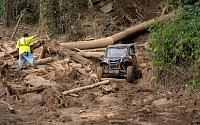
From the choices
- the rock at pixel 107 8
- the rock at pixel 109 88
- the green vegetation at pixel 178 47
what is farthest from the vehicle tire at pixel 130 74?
the rock at pixel 107 8

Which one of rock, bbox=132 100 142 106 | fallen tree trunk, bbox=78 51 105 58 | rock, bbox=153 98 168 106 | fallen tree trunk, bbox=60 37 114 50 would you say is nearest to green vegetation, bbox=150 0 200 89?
rock, bbox=153 98 168 106

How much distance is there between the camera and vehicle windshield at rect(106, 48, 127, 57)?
38.9 feet

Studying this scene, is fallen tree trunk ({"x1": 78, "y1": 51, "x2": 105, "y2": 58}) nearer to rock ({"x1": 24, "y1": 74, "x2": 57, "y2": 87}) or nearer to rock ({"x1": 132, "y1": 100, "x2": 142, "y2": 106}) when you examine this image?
rock ({"x1": 24, "y1": 74, "x2": 57, "y2": 87})

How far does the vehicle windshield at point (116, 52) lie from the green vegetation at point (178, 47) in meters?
2.57

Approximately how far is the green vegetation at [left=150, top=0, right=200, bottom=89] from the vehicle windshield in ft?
8.44

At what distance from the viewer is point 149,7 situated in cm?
2073

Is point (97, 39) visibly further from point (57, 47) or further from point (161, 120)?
point (161, 120)

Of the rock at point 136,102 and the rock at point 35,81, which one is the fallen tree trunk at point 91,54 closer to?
the rock at point 35,81

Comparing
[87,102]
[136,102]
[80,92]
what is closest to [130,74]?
[80,92]

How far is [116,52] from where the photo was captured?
12016 millimetres

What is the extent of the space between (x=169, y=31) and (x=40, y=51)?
8114mm

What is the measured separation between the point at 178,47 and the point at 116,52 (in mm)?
3862

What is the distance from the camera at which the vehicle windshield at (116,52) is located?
11852 mm

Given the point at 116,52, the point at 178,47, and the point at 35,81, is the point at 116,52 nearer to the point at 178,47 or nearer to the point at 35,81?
the point at 178,47
